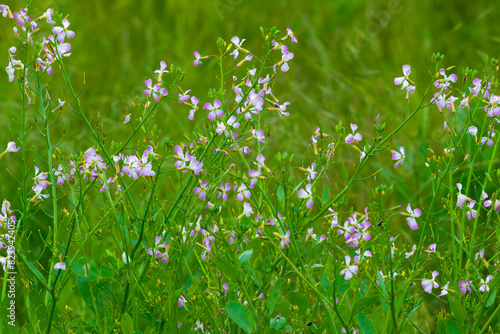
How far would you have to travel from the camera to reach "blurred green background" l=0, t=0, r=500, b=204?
12.2 feet

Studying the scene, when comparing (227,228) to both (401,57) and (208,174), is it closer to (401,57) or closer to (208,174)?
(208,174)

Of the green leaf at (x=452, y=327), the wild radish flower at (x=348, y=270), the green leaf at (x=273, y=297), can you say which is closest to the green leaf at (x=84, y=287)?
the green leaf at (x=273, y=297)

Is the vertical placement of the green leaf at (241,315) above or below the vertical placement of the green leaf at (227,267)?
below

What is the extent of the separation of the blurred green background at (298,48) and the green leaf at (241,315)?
2017mm

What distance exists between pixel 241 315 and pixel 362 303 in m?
0.25

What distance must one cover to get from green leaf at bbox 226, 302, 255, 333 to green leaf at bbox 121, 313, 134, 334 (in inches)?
8.5

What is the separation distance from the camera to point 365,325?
1445mm

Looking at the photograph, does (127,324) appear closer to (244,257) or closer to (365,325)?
(244,257)

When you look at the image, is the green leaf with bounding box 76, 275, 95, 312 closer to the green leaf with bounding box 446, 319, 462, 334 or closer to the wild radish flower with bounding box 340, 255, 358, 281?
the wild radish flower with bounding box 340, 255, 358, 281

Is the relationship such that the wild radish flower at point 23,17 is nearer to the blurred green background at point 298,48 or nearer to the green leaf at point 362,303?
the green leaf at point 362,303

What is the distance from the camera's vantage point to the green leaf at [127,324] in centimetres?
145

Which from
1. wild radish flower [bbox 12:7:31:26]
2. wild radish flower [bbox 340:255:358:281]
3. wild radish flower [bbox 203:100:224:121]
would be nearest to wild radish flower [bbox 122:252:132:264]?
wild radish flower [bbox 203:100:224:121]

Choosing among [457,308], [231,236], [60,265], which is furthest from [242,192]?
[457,308]

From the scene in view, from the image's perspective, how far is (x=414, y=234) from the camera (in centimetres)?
274
